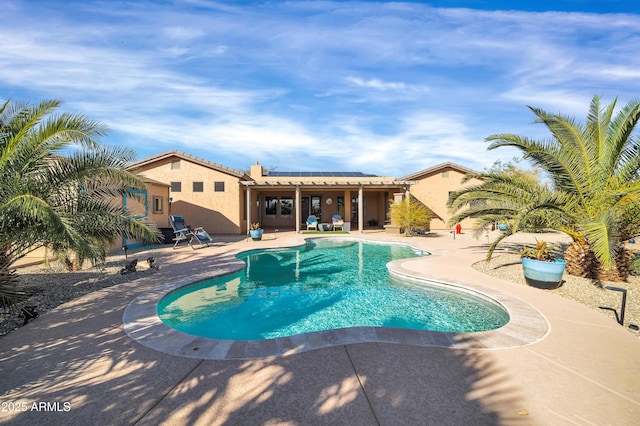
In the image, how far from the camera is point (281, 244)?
1377 cm

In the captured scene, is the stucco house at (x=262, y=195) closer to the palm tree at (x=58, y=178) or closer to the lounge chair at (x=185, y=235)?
the lounge chair at (x=185, y=235)

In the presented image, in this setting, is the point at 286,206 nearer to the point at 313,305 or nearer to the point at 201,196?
the point at 201,196

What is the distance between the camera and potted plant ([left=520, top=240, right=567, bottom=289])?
636 cm

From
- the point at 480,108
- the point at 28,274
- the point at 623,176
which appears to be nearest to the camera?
the point at 623,176

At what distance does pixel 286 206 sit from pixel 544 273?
1897 cm

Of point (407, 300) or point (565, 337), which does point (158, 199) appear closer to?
point (407, 300)

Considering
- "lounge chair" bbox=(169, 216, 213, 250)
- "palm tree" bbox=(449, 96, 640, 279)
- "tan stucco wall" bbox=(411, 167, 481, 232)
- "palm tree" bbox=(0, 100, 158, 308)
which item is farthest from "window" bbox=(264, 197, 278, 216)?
"palm tree" bbox=(449, 96, 640, 279)

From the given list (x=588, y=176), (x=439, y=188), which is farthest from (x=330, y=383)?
(x=439, y=188)

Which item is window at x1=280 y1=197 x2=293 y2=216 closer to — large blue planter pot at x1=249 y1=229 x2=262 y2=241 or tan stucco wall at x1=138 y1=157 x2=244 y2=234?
tan stucco wall at x1=138 y1=157 x2=244 y2=234

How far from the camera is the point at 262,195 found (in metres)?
23.3

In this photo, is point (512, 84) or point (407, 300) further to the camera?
point (512, 84)

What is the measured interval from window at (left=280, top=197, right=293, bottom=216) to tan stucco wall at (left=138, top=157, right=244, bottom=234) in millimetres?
5930

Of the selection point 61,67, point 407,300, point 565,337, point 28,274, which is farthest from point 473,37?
point 28,274

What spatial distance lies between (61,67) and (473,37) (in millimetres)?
15139
